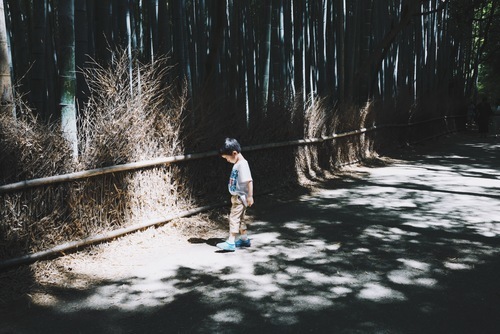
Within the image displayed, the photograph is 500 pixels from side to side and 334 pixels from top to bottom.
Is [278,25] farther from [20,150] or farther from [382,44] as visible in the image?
[20,150]

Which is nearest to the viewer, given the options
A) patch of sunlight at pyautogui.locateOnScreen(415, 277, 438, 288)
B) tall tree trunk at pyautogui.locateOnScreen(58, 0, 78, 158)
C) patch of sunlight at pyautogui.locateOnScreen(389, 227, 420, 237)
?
patch of sunlight at pyautogui.locateOnScreen(415, 277, 438, 288)

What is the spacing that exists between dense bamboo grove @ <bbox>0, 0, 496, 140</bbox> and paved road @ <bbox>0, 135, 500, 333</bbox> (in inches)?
65.0

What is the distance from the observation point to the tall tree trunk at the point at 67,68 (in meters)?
4.54

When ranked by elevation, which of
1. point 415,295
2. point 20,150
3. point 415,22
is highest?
point 415,22

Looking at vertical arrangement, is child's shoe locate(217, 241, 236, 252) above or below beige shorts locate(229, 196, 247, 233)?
below

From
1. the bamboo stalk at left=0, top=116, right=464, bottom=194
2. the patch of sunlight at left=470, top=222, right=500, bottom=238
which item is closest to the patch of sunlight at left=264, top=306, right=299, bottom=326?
the bamboo stalk at left=0, top=116, right=464, bottom=194

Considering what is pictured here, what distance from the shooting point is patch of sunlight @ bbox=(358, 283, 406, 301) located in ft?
11.3

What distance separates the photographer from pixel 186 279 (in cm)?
391

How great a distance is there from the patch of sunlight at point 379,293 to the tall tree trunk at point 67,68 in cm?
266

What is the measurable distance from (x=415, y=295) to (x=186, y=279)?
5.42ft

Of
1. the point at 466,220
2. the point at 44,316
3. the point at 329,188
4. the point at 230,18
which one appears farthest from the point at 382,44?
the point at 44,316

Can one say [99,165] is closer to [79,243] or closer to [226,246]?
[79,243]

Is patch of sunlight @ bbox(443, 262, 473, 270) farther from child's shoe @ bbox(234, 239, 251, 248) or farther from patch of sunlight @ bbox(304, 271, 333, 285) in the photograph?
child's shoe @ bbox(234, 239, 251, 248)

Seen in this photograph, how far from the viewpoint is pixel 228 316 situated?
321 cm
